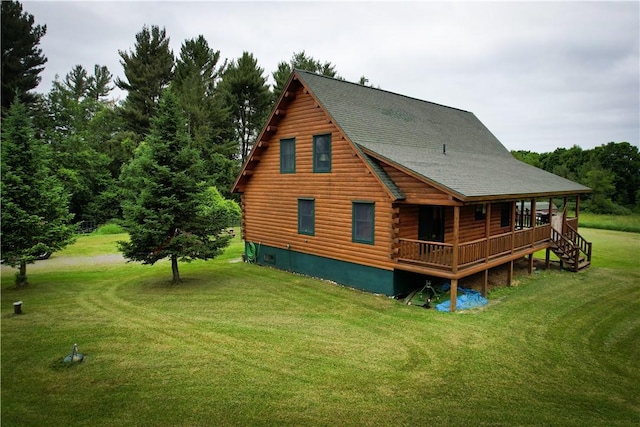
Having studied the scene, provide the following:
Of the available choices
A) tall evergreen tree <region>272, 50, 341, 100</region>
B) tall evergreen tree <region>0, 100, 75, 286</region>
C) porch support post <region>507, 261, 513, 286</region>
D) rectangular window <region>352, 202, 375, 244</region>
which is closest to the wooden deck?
porch support post <region>507, 261, 513, 286</region>

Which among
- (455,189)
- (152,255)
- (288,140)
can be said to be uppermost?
(288,140)

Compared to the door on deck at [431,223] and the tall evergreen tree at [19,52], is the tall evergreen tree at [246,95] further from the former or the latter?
the door on deck at [431,223]

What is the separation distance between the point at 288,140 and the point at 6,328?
1153 cm

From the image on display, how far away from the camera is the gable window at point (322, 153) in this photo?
1529 cm

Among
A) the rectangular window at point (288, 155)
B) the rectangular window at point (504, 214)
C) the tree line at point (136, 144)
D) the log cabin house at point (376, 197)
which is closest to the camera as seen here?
the log cabin house at point (376, 197)

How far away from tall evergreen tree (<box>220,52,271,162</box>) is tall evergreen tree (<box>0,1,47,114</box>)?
1662 centimetres

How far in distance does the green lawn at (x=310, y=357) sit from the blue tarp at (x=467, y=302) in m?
0.51

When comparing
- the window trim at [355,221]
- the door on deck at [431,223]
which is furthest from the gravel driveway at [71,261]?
the door on deck at [431,223]

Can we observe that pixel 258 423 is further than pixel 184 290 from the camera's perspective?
No

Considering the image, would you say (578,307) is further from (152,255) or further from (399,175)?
(152,255)

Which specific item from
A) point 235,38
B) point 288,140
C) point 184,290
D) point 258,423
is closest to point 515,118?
point 235,38

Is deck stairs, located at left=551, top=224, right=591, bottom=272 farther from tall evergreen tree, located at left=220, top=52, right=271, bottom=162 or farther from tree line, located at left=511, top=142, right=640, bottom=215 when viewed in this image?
tree line, located at left=511, top=142, right=640, bottom=215

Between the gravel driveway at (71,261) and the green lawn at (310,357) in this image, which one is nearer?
the green lawn at (310,357)

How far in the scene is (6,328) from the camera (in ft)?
33.9
